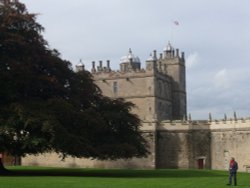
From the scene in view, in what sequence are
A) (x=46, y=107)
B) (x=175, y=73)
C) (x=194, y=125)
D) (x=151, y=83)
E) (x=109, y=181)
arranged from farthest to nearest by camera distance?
(x=175, y=73), (x=151, y=83), (x=194, y=125), (x=46, y=107), (x=109, y=181)

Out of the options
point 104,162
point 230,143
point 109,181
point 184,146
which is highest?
point 230,143

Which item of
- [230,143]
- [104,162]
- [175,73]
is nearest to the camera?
[230,143]

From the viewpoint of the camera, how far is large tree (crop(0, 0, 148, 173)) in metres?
34.3

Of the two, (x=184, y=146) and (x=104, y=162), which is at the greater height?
(x=184, y=146)

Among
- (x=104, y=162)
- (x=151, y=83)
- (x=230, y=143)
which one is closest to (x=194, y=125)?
(x=230, y=143)

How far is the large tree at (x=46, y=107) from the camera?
3428cm

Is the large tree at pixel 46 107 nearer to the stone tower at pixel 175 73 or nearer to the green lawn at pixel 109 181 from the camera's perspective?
the green lawn at pixel 109 181

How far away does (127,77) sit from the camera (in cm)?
7888

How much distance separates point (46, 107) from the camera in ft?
116

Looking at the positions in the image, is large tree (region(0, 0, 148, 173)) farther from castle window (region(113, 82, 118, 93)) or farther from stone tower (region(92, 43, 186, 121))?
castle window (region(113, 82, 118, 93))

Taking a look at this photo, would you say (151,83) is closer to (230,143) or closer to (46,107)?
(230,143)

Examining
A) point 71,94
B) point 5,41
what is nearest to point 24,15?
point 5,41

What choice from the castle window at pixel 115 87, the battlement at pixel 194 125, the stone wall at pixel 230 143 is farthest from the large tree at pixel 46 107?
the castle window at pixel 115 87

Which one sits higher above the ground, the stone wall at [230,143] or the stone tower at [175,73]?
the stone tower at [175,73]
